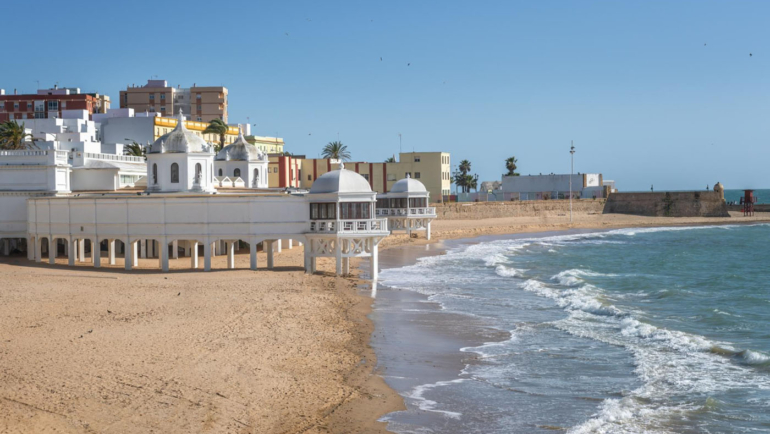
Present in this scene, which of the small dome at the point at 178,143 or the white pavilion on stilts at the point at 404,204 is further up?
the small dome at the point at 178,143

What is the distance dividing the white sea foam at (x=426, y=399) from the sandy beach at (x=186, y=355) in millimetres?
513

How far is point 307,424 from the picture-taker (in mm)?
16641

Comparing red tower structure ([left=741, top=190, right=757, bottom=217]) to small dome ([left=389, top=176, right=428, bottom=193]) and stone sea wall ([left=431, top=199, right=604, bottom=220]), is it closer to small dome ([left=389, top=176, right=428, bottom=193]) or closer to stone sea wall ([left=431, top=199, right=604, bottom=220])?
stone sea wall ([left=431, top=199, right=604, bottom=220])

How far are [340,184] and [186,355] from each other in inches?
662

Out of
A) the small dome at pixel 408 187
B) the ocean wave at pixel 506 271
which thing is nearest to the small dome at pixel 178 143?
the ocean wave at pixel 506 271

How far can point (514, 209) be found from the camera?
98625 millimetres

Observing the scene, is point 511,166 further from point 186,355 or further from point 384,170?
point 186,355

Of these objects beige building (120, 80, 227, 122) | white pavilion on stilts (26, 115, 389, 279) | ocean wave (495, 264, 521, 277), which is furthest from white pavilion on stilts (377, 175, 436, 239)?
beige building (120, 80, 227, 122)

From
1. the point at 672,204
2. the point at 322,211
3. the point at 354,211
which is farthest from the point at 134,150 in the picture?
the point at 672,204

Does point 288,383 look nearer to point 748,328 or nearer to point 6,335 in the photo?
point 6,335

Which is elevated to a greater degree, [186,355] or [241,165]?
[241,165]

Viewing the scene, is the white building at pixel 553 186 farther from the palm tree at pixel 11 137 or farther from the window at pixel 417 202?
the palm tree at pixel 11 137

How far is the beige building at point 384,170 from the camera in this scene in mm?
92938

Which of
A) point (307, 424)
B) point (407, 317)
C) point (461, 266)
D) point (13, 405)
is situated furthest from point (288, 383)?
point (461, 266)
